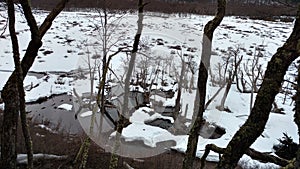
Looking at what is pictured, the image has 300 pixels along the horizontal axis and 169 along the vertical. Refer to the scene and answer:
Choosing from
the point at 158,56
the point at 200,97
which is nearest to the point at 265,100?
the point at 200,97

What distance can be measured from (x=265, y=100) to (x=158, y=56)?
1024 centimetres

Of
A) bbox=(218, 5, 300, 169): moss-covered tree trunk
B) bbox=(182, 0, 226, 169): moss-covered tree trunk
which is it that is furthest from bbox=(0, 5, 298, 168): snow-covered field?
bbox=(218, 5, 300, 169): moss-covered tree trunk

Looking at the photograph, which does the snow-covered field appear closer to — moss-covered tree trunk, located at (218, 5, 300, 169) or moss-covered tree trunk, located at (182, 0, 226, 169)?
moss-covered tree trunk, located at (182, 0, 226, 169)

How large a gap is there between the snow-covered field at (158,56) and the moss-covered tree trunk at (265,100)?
3.13 metres

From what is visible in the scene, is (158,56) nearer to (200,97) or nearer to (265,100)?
(200,97)

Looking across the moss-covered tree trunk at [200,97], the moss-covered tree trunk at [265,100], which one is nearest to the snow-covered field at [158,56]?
the moss-covered tree trunk at [200,97]

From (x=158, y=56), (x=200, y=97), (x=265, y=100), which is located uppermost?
(x=265, y=100)

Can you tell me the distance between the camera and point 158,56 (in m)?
11.5

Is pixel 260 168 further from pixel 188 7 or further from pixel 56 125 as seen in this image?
pixel 188 7

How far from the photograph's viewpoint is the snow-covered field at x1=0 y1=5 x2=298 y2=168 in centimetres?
834

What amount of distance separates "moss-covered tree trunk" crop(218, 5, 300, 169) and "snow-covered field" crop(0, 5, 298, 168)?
3135mm

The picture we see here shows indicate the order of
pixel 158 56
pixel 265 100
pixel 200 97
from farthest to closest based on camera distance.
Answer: pixel 158 56 < pixel 200 97 < pixel 265 100

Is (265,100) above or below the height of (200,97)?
above

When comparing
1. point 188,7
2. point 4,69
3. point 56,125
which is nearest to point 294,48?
point 56,125
